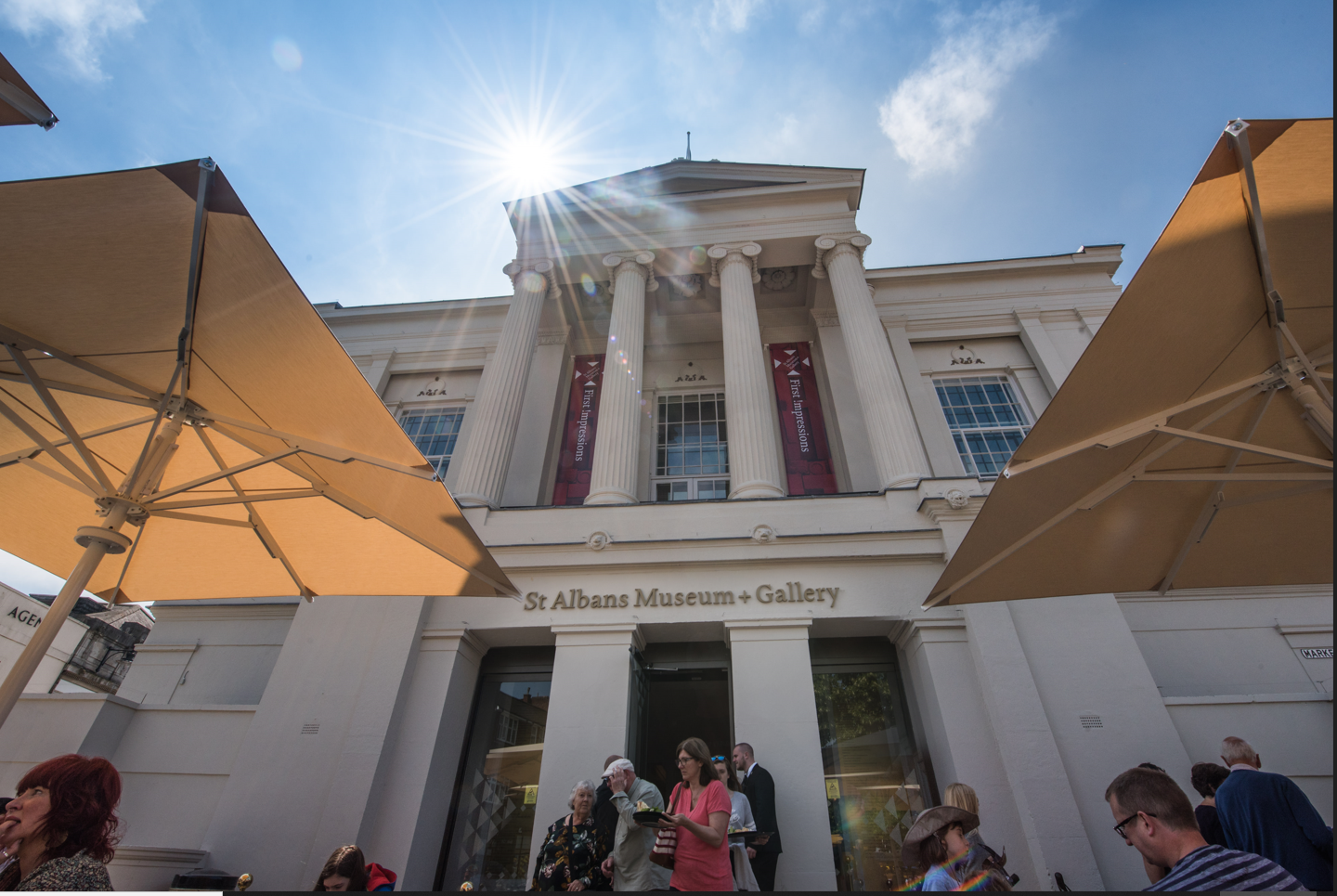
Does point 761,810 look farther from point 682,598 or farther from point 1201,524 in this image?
point 1201,524

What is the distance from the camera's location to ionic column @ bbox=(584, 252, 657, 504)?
31.5ft

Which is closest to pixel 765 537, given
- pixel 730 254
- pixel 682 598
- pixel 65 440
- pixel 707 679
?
pixel 682 598

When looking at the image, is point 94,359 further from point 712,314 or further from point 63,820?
point 712,314

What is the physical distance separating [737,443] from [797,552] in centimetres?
236

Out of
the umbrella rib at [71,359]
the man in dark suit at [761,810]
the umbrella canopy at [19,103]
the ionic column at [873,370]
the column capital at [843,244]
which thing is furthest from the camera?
the column capital at [843,244]

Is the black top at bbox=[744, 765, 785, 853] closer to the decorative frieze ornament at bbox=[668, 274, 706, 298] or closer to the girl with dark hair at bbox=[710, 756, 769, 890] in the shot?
the girl with dark hair at bbox=[710, 756, 769, 890]

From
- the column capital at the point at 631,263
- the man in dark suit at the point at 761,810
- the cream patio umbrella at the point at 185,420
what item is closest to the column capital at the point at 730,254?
the column capital at the point at 631,263

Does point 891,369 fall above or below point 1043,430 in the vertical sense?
above

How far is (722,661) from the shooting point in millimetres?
8320

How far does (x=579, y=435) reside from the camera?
39.9 ft

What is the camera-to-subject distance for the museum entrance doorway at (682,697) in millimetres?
8094

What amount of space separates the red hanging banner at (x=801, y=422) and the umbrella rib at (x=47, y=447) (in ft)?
31.5

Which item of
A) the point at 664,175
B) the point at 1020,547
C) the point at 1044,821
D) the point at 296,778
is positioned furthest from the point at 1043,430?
the point at 664,175

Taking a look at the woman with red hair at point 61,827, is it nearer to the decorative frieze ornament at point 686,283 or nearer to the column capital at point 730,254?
the column capital at point 730,254
